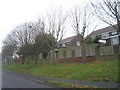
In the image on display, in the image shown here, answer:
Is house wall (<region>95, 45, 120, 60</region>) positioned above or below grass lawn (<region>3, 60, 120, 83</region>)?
above

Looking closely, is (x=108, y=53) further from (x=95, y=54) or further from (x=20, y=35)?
(x=20, y=35)

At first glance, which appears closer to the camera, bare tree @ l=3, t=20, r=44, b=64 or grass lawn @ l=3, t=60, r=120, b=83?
grass lawn @ l=3, t=60, r=120, b=83

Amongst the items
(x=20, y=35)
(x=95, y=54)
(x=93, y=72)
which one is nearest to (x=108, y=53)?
(x=95, y=54)

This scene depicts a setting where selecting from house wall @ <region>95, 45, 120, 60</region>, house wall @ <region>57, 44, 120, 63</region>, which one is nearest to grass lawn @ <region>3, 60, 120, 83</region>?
house wall @ <region>95, 45, 120, 60</region>

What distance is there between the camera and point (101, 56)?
25.0 metres

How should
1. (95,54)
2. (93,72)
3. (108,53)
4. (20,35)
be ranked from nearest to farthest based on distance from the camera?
(93,72) < (108,53) < (95,54) < (20,35)

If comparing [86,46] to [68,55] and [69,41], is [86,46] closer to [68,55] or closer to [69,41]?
[68,55]

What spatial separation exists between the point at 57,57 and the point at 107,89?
25.5 meters

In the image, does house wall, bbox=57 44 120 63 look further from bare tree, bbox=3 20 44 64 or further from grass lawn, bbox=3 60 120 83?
bare tree, bbox=3 20 44 64

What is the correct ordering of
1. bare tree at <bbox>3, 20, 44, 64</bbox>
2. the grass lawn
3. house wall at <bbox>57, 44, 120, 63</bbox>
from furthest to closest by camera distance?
1. bare tree at <bbox>3, 20, 44, 64</bbox>
2. house wall at <bbox>57, 44, 120, 63</bbox>
3. the grass lawn

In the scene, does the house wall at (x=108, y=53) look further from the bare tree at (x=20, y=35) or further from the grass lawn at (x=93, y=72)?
the bare tree at (x=20, y=35)

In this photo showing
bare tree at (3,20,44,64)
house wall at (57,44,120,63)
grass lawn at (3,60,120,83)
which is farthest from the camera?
bare tree at (3,20,44,64)

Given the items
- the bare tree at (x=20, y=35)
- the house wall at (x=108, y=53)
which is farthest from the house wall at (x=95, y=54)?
the bare tree at (x=20, y=35)

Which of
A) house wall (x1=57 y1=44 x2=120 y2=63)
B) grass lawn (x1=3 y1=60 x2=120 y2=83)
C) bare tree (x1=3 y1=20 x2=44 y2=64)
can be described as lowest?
grass lawn (x1=3 y1=60 x2=120 y2=83)
